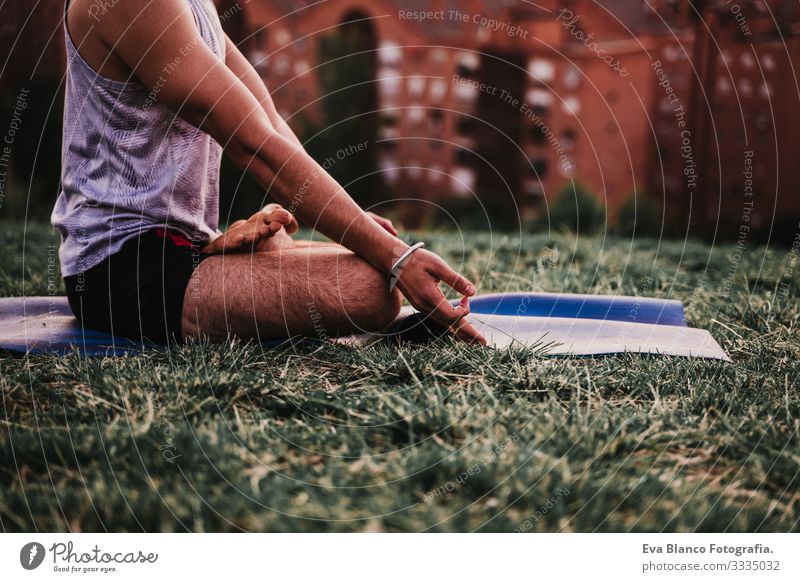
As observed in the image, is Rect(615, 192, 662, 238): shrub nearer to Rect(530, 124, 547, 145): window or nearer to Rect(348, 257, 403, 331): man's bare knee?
Rect(530, 124, 547, 145): window

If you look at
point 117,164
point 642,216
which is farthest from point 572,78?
point 117,164

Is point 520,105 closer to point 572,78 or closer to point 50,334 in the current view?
point 572,78

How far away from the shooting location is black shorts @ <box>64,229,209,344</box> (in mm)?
1466

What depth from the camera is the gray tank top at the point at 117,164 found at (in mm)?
1440

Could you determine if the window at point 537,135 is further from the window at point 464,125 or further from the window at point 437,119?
the window at point 437,119

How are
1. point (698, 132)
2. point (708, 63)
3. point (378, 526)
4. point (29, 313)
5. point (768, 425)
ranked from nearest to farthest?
1. point (378, 526)
2. point (768, 425)
3. point (29, 313)
4. point (708, 63)
5. point (698, 132)

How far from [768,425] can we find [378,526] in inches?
29.6

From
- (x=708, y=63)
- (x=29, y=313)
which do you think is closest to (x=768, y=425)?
(x=29, y=313)

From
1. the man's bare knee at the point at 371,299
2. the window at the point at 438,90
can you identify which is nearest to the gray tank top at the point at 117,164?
the man's bare knee at the point at 371,299

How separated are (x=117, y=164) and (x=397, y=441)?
0.93 meters

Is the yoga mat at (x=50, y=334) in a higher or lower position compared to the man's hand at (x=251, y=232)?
lower

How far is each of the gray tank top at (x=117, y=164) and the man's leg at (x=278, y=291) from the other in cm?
20
